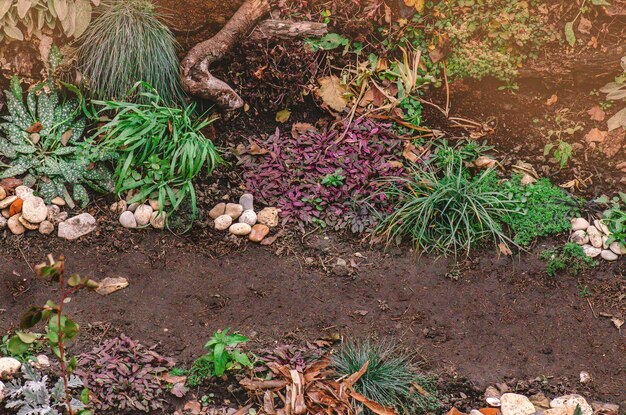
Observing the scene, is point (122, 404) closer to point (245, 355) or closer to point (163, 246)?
point (245, 355)

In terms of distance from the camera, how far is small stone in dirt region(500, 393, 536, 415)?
13.8 ft

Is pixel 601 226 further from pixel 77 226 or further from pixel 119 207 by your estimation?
pixel 77 226

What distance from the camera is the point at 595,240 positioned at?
5.08 m

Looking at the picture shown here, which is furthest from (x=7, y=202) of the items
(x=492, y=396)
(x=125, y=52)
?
(x=492, y=396)

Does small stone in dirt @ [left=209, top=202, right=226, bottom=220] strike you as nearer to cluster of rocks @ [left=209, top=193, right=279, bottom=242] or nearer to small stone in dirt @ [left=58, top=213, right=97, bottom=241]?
cluster of rocks @ [left=209, top=193, right=279, bottom=242]

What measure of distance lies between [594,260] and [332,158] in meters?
2.02

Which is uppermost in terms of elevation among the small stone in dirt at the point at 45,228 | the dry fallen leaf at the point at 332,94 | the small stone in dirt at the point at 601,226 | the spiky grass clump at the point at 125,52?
the spiky grass clump at the point at 125,52

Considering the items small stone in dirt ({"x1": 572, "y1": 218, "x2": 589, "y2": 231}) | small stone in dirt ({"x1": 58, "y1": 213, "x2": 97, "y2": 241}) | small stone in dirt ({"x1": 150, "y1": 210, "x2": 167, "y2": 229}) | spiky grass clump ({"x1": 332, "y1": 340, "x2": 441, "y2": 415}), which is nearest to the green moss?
small stone in dirt ({"x1": 572, "y1": 218, "x2": 589, "y2": 231})

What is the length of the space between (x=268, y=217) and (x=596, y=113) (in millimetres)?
2689

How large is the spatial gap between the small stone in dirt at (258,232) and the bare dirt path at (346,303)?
0.25ft

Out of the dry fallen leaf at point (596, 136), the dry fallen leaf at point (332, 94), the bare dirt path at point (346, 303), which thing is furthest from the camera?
the dry fallen leaf at point (332, 94)

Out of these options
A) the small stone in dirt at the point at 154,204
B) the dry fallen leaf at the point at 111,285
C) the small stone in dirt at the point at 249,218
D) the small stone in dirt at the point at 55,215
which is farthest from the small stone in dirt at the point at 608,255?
the small stone in dirt at the point at 55,215

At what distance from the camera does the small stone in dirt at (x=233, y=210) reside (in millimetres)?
5137

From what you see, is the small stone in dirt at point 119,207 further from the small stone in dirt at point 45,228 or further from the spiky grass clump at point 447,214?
the spiky grass clump at point 447,214
